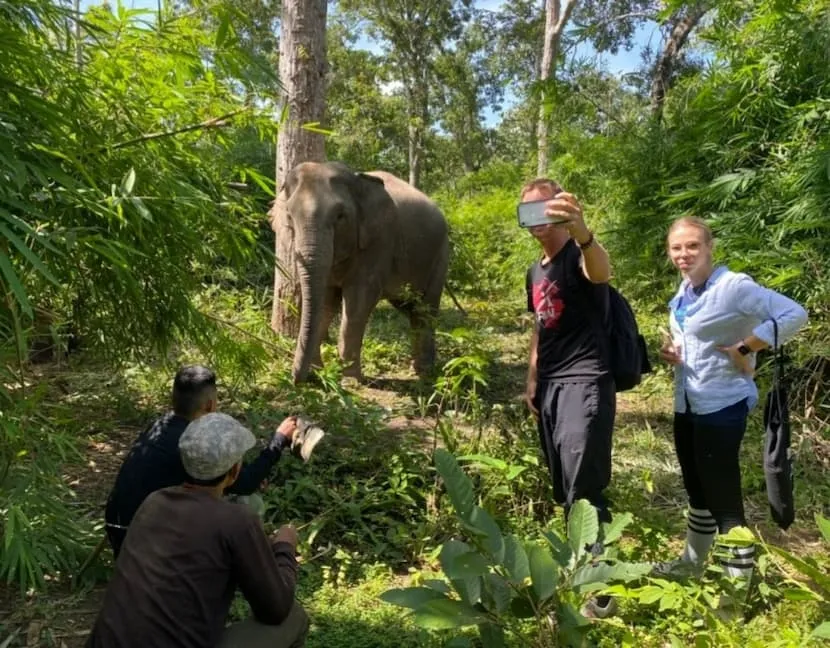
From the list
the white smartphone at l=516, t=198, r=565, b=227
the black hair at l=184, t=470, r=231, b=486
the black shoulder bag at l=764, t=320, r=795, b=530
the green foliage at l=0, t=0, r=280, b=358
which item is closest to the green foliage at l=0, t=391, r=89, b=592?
the green foliage at l=0, t=0, r=280, b=358

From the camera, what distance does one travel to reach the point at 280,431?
2.94 meters

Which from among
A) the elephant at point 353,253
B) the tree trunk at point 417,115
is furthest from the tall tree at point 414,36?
the elephant at point 353,253

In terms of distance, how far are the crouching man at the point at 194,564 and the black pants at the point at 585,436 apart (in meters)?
1.19

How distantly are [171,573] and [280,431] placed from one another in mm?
1065

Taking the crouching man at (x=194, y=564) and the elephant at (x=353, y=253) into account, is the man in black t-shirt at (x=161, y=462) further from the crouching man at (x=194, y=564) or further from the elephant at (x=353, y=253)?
the elephant at (x=353, y=253)

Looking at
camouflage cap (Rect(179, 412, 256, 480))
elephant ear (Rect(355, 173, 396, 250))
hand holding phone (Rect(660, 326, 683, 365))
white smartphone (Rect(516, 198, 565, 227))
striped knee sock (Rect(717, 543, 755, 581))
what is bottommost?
striped knee sock (Rect(717, 543, 755, 581))

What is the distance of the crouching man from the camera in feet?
6.21

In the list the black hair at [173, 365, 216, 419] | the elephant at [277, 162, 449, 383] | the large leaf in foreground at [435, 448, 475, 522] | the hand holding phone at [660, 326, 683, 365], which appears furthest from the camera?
the elephant at [277, 162, 449, 383]

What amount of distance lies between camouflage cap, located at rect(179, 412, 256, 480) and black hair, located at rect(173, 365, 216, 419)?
693 mm

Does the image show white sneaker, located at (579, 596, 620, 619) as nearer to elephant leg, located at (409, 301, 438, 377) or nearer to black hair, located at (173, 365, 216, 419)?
black hair, located at (173, 365, 216, 419)

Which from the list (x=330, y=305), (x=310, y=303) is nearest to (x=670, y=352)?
(x=310, y=303)

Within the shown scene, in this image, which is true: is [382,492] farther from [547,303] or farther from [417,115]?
[417,115]

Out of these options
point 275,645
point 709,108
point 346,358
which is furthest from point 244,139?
point 275,645

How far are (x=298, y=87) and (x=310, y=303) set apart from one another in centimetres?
221
